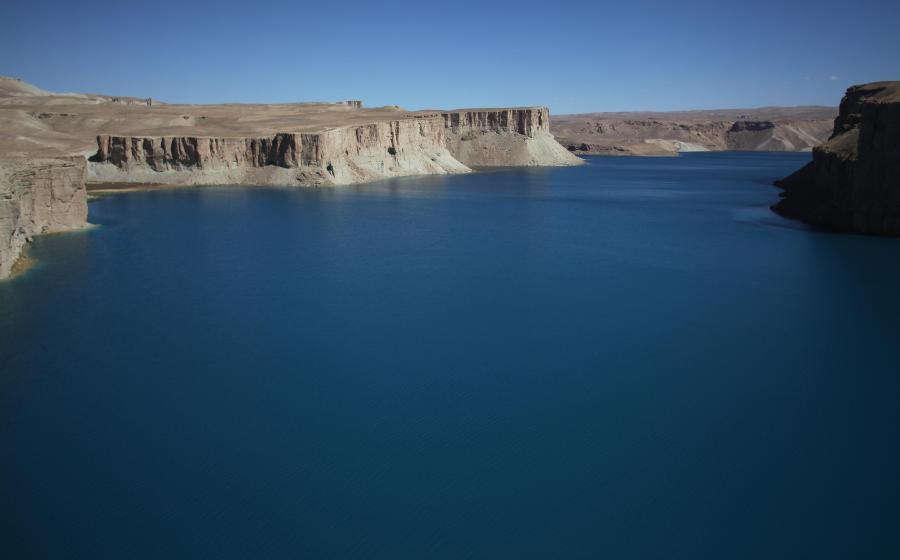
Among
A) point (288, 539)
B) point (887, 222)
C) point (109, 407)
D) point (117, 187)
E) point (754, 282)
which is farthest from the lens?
point (117, 187)

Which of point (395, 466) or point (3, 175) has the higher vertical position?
point (3, 175)

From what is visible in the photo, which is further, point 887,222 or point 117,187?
point 117,187

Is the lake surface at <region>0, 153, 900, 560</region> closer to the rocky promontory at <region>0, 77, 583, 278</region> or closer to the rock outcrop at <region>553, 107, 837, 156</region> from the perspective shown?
the rocky promontory at <region>0, 77, 583, 278</region>

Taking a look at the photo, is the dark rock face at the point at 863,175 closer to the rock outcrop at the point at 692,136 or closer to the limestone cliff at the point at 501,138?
the limestone cliff at the point at 501,138

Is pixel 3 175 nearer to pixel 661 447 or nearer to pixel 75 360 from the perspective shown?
pixel 75 360

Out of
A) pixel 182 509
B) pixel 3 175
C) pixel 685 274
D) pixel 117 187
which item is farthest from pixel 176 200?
pixel 182 509

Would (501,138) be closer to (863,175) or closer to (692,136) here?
(863,175)

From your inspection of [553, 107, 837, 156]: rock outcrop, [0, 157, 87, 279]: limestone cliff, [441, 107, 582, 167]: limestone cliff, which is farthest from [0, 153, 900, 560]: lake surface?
[553, 107, 837, 156]: rock outcrop
